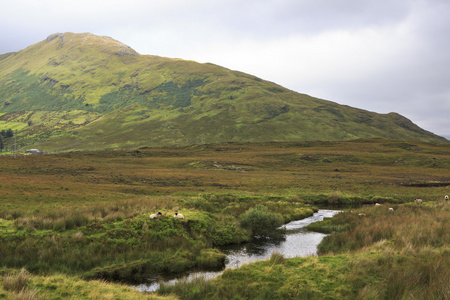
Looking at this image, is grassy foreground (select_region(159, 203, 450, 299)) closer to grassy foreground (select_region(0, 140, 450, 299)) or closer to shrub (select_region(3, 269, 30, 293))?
grassy foreground (select_region(0, 140, 450, 299))

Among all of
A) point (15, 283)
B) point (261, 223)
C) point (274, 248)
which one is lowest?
point (274, 248)

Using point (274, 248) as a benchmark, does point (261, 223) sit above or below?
above

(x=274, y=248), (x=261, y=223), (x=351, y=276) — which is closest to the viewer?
(x=351, y=276)

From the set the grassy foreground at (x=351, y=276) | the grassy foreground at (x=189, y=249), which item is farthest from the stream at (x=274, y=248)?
the grassy foreground at (x=351, y=276)

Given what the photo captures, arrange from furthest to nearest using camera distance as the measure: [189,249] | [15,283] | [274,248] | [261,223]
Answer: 1. [261,223]
2. [274,248]
3. [189,249]
4. [15,283]

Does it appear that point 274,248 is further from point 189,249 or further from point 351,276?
point 351,276

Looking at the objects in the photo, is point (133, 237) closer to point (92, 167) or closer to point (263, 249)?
point (263, 249)

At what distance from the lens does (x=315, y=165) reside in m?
89.4

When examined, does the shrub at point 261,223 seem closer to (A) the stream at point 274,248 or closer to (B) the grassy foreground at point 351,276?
(A) the stream at point 274,248

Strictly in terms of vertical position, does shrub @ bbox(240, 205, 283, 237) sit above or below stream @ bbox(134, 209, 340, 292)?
above

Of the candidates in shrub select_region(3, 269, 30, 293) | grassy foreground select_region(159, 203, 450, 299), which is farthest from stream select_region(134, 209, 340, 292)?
shrub select_region(3, 269, 30, 293)

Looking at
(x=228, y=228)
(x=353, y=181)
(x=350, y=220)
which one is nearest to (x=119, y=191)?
→ (x=228, y=228)

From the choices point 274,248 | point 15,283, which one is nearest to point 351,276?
point 274,248

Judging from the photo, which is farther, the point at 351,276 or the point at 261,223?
the point at 261,223
